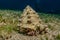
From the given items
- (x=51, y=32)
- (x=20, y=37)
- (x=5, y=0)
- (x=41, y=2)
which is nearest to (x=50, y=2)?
(x=41, y=2)

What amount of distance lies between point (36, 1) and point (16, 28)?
4.33 m

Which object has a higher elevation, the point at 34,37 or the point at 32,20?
the point at 32,20

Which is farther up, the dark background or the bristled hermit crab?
the bristled hermit crab

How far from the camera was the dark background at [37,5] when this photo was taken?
30.9 feet

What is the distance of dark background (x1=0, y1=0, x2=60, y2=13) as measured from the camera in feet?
30.9

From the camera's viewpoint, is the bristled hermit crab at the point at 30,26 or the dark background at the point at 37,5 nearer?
the bristled hermit crab at the point at 30,26

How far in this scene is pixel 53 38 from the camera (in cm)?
467

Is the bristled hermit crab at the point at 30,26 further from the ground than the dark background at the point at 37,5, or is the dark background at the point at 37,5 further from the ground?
the bristled hermit crab at the point at 30,26

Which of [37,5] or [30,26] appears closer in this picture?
[30,26]

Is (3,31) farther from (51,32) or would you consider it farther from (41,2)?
(41,2)

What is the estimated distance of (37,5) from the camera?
9.42 meters

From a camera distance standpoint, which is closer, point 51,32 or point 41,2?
point 51,32

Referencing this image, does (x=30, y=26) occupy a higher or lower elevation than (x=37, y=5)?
higher

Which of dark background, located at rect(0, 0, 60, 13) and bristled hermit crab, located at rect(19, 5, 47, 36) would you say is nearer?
bristled hermit crab, located at rect(19, 5, 47, 36)
